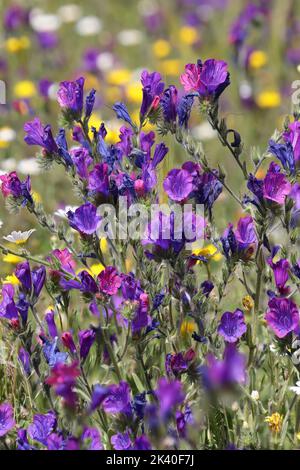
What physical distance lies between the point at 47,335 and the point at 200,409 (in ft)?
1.63

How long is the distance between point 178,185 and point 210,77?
309 mm

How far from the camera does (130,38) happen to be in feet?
22.1

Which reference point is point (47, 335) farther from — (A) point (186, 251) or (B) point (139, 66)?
(B) point (139, 66)

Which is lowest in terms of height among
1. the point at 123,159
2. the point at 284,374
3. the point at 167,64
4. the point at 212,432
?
the point at 212,432

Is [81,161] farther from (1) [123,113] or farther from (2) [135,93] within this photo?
(2) [135,93]

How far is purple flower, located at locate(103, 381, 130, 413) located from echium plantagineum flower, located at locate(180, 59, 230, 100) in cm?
81

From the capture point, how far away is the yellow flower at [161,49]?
20.7ft

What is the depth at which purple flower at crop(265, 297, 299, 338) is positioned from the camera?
90.8 inches

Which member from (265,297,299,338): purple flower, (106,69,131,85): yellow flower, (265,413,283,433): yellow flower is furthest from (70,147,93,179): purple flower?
(106,69,131,85): yellow flower

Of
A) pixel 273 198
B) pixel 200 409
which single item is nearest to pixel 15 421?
pixel 200 409

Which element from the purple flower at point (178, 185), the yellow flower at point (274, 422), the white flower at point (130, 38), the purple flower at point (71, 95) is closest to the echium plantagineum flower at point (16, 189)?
the purple flower at point (71, 95)

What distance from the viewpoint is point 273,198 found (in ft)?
7.59

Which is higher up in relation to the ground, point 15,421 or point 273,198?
point 273,198
